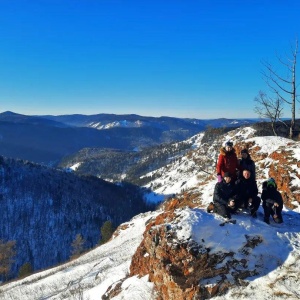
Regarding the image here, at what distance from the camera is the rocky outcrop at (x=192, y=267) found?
38.4 ft

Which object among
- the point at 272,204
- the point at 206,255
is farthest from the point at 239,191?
the point at 206,255

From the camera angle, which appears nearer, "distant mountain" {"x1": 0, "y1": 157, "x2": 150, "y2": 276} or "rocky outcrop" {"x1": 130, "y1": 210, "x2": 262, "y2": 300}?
"rocky outcrop" {"x1": 130, "y1": 210, "x2": 262, "y2": 300}

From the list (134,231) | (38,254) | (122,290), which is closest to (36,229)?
(38,254)

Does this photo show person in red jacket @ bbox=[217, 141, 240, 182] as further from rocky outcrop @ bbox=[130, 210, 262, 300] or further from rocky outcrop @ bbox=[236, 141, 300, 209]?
rocky outcrop @ bbox=[236, 141, 300, 209]

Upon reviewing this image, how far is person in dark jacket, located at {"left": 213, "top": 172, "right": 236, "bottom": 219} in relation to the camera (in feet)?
47.3

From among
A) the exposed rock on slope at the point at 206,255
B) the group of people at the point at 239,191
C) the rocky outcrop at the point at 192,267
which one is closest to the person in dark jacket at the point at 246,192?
the group of people at the point at 239,191

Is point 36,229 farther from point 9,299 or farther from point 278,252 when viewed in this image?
point 278,252

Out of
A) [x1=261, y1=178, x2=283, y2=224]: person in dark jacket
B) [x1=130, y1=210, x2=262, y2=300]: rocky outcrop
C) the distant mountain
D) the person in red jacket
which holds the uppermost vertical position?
the person in red jacket

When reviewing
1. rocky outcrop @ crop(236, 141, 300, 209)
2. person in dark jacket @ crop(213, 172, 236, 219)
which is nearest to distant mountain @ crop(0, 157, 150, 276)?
rocky outcrop @ crop(236, 141, 300, 209)

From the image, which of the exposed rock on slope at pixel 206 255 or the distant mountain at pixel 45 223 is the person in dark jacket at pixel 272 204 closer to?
the exposed rock on slope at pixel 206 255

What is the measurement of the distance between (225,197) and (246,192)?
45.9 inches

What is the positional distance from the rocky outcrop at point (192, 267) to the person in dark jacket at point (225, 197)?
179 cm

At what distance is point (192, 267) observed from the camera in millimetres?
12469

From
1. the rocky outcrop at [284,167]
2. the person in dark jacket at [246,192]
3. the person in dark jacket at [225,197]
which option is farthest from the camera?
the rocky outcrop at [284,167]
